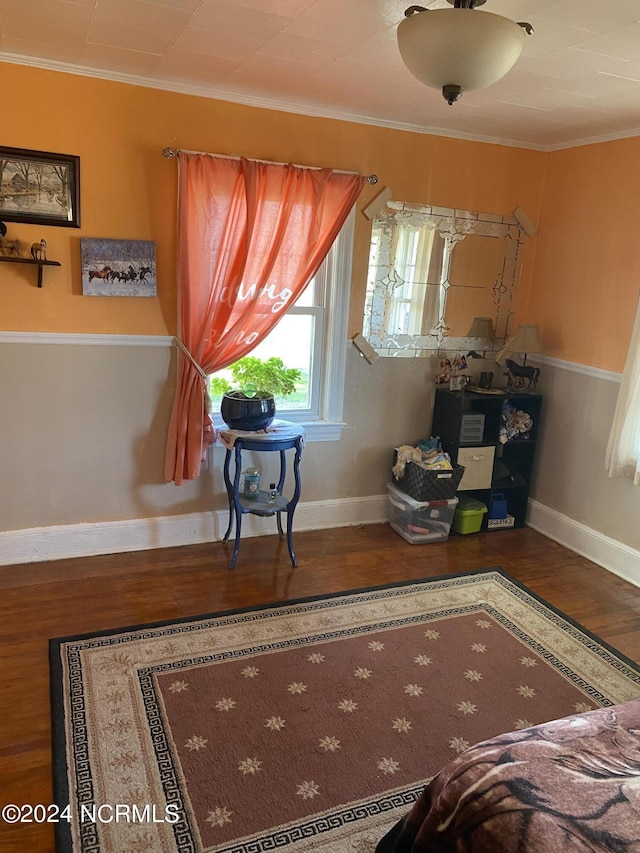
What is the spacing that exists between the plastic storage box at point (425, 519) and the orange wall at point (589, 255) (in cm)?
122

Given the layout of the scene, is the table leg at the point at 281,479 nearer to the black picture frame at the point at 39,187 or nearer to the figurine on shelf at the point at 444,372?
the figurine on shelf at the point at 444,372

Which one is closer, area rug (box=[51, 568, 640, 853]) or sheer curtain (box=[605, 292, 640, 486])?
area rug (box=[51, 568, 640, 853])

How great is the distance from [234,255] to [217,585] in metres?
1.69

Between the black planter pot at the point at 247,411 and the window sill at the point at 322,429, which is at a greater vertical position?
the black planter pot at the point at 247,411

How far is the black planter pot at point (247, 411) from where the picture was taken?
3.28 m

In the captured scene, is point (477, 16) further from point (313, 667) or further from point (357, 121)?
point (313, 667)

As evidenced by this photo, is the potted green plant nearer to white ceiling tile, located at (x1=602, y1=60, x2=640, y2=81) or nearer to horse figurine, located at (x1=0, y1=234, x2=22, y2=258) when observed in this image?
horse figurine, located at (x1=0, y1=234, x2=22, y2=258)

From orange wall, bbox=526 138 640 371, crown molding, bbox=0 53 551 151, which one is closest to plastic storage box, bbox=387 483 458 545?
orange wall, bbox=526 138 640 371

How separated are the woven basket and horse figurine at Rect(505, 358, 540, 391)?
2.57ft

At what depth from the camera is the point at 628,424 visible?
3369 millimetres

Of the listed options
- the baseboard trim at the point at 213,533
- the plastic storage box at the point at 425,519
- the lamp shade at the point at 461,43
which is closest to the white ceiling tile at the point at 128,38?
the lamp shade at the point at 461,43

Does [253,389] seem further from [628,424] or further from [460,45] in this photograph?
[460,45]

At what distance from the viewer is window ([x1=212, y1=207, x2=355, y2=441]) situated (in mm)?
3656

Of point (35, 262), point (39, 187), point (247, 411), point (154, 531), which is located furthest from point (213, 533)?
point (39, 187)
